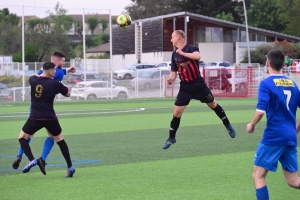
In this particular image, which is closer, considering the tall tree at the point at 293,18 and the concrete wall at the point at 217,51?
the concrete wall at the point at 217,51

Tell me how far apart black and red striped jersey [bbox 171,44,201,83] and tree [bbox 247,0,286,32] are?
3044 inches

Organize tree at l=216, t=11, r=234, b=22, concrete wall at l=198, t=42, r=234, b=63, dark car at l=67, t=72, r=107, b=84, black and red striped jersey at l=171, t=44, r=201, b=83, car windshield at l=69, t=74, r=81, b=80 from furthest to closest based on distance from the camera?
tree at l=216, t=11, r=234, b=22
concrete wall at l=198, t=42, r=234, b=63
car windshield at l=69, t=74, r=81, b=80
dark car at l=67, t=72, r=107, b=84
black and red striped jersey at l=171, t=44, r=201, b=83

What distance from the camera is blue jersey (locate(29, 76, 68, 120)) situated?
10023 millimetres

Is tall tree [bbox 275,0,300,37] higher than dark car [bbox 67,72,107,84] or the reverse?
higher

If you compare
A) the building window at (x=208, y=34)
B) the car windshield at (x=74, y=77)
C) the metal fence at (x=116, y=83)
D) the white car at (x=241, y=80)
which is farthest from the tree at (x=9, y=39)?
the building window at (x=208, y=34)

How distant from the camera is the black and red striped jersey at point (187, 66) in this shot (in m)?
12.1

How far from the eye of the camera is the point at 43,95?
10.0 metres

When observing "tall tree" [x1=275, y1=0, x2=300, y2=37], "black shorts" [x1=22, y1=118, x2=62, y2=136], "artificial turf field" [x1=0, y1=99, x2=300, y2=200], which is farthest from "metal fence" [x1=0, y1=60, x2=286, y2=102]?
"tall tree" [x1=275, y1=0, x2=300, y2=37]

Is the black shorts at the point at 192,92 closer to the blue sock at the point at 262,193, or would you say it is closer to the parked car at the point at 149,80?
the blue sock at the point at 262,193

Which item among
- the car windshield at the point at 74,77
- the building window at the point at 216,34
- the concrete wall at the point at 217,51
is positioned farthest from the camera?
the building window at the point at 216,34

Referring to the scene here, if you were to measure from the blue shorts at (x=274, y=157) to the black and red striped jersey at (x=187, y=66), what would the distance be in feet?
16.9

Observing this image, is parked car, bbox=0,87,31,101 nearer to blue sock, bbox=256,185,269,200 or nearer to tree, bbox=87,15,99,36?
blue sock, bbox=256,185,269,200

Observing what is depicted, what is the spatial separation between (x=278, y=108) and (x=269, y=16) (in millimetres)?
82579

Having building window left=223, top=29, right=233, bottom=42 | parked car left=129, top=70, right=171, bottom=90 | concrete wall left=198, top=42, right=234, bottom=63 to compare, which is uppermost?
building window left=223, top=29, right=233, bottom=42
